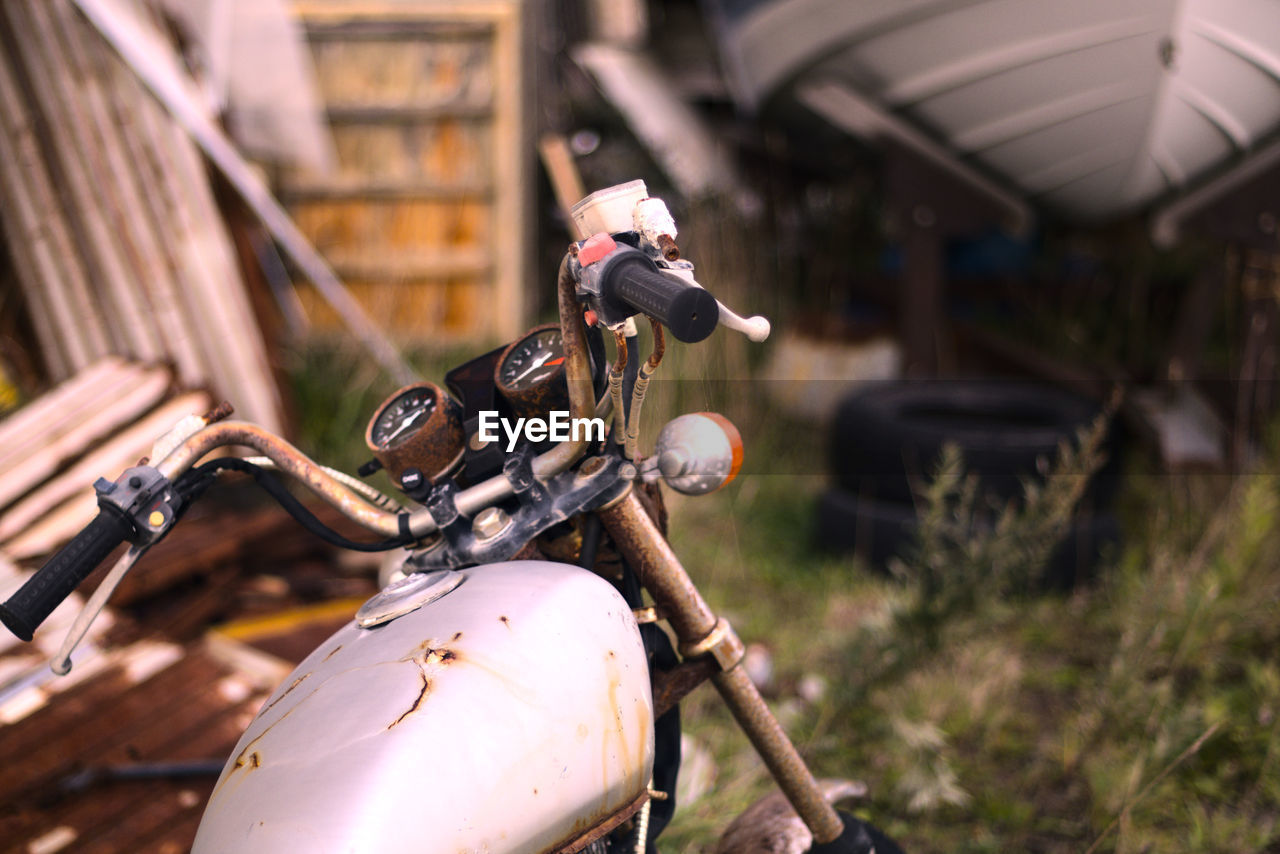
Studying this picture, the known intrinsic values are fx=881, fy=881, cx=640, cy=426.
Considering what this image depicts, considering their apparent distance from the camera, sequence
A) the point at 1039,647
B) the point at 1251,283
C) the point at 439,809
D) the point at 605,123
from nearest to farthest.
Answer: the point at 439,809 → the point at 1039,647 → the point at 1251,283 → the point at 605,123

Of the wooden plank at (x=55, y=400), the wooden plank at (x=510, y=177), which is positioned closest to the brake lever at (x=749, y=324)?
the wooden plank at (x=55, y=400)

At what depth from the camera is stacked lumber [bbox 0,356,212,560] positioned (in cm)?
194

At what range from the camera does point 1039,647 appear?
2.42 m

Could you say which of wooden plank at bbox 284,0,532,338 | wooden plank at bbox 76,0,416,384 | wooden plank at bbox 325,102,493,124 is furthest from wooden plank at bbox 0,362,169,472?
wooden plank at bbox 325,102,493,124

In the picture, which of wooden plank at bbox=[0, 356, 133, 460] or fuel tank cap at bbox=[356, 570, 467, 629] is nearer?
fuel tank cap at bbox=[356, 570, 467, 629]

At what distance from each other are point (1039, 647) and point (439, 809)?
218 cm

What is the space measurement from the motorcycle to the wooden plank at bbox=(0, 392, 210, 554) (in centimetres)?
123

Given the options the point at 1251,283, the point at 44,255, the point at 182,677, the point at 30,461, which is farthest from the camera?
the point at 1251,283

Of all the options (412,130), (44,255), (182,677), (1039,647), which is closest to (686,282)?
(182,677)

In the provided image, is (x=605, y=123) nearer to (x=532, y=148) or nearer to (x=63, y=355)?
(x=532, y=148)

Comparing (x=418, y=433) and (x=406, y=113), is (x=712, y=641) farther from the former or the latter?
(x=406, y=113)

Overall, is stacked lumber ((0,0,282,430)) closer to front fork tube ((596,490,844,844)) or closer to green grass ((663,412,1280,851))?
green grass ((663,412,1280,851))

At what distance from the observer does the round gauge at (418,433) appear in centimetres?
88

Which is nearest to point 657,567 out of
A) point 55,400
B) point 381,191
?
point 55,400
